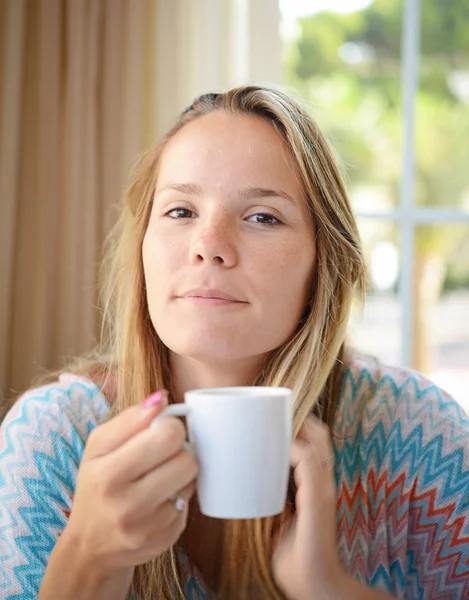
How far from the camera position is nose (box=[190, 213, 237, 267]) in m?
1.08

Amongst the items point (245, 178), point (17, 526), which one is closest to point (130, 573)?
point (17, 526)

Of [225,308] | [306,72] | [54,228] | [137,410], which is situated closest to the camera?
[137,410]

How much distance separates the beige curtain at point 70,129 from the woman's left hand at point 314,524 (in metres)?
1.20

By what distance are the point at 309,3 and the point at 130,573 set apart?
9.74ft

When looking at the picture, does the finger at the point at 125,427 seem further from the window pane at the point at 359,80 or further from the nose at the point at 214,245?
the window pane at the point at 359,80

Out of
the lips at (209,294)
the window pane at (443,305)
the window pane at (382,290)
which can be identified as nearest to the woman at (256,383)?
the lips at (209,294)

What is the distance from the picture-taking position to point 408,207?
2648 millimetres

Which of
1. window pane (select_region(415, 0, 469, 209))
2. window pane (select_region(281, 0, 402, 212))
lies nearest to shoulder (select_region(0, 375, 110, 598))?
window pane (select_region(415, 0, 469, 209))

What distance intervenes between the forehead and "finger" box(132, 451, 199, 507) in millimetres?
505

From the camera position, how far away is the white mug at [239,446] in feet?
2.53

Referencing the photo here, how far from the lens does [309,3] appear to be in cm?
332

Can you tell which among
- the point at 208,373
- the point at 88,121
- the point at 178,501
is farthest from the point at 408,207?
the point at 178,501

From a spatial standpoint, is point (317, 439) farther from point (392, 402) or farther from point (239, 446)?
point (392, 402)

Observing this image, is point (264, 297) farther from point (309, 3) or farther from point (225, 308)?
point (309, 3)
